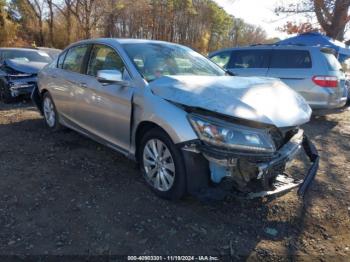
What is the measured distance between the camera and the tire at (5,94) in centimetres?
921

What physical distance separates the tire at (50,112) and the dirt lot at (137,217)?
4.04 ft

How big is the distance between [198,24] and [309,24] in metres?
31.1

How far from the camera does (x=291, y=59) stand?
8320 mm

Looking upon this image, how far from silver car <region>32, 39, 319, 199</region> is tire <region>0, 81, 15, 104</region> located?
505 cm

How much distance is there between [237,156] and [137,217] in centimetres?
116

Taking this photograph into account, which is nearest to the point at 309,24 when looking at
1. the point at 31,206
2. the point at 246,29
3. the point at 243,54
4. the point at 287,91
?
the point at 243,54

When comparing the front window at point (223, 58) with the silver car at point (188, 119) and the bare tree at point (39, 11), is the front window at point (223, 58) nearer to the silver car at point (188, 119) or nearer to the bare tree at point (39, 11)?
the silver car at point (188, 119)

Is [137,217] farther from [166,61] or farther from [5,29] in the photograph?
[5,29]

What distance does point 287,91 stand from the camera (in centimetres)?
395

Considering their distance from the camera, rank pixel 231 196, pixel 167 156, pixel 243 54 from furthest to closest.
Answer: pixel 243 54 < pixel 167 156 < pixel 231 196

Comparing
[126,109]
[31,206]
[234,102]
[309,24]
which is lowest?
[31,206]

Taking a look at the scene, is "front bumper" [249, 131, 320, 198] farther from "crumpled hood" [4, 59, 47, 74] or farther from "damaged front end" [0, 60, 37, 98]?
"crumpled hood" [4, 59, 47, 74]

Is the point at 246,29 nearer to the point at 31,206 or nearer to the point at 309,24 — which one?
the point at 309,24

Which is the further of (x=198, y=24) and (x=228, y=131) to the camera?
(x=198, y=24)
